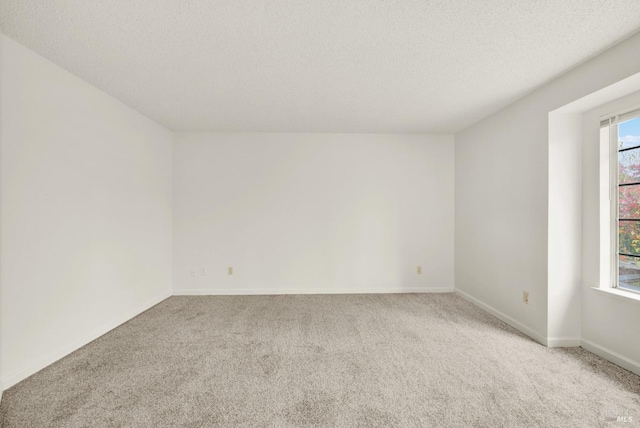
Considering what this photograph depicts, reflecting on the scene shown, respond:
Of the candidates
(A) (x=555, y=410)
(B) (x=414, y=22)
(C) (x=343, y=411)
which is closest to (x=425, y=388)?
(C) (x=343, y=411)

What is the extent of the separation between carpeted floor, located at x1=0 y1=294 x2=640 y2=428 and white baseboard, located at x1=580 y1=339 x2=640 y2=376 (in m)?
0.06

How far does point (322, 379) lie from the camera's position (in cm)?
201

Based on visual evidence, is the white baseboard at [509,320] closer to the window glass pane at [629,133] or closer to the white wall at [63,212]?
the window glass pane at [629,133]

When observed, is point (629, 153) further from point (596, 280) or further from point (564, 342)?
point (564, 342)

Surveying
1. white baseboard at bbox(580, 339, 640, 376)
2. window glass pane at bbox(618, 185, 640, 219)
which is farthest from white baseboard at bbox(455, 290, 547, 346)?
window glass pane at bbox(618, 185, 640, 219)

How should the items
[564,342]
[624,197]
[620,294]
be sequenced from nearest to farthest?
[620,294] → [624,197] → [564,342]

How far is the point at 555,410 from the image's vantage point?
1.70 meters

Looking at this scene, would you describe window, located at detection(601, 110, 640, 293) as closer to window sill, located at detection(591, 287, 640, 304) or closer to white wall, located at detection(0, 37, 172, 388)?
window sill, located at detection(591, 287, 640, 304)

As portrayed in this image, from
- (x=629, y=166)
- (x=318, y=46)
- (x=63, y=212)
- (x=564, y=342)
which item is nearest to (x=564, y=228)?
(x=629, y=166)

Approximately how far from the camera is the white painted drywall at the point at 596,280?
2.14 m

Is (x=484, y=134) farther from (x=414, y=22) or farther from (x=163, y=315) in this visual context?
(x=163, y=315)

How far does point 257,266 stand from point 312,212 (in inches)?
46.1

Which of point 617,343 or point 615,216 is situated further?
point 615,216

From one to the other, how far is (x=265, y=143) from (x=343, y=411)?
11.7 ft
